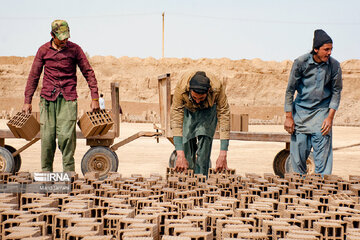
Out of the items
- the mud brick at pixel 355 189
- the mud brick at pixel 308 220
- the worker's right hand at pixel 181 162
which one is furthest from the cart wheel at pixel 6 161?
the mud brick at pixel 308 220

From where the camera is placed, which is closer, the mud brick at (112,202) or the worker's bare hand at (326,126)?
the mud brick at (112,202)

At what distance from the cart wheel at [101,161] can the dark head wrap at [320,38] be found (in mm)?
3067

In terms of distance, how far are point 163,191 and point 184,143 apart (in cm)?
123

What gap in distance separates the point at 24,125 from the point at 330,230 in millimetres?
3588

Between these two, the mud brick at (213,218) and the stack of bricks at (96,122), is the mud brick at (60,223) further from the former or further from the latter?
the stack of bricks at (96,122)

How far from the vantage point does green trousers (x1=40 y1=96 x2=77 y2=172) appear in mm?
5004

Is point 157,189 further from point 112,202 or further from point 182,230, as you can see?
point 182,230

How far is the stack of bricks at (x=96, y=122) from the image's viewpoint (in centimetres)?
521

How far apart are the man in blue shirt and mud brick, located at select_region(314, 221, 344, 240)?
7.68 feet

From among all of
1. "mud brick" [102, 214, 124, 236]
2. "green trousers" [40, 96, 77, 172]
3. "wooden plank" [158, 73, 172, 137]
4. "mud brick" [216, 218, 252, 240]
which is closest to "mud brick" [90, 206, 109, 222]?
"mud brick" [102, 214, 124, 236]

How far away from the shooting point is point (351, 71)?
62281 mm

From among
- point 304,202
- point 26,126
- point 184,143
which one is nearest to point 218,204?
point 304,202

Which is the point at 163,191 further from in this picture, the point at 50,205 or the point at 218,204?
the point at 50,205

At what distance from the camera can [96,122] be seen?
17.3ft
